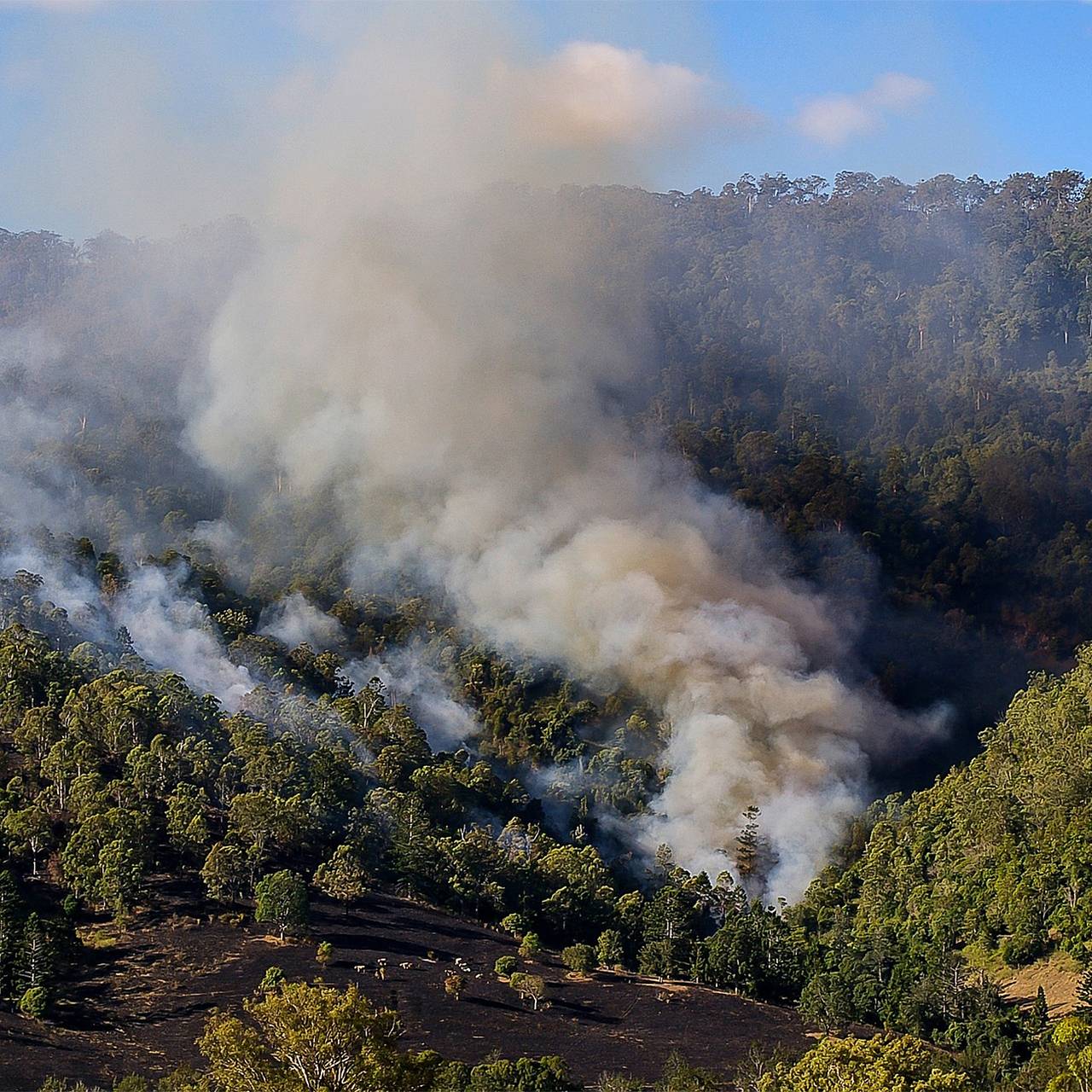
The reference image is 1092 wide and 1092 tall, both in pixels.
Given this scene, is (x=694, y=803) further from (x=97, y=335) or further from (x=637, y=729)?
(x=97, y=335)

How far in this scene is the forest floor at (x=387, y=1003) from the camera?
143 ft

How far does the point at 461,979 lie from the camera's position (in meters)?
50.6

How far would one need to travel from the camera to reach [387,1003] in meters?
47.6

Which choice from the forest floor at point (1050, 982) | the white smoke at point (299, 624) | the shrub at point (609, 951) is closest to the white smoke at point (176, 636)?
the white smoke at point (299, 624)

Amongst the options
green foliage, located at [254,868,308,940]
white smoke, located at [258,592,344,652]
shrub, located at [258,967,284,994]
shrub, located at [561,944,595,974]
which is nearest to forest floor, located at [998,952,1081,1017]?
shrub, located at [561,944,595,974]

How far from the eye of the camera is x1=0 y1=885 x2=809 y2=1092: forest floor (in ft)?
143

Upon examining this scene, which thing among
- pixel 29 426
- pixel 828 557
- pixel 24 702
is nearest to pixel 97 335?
pixel 29 426

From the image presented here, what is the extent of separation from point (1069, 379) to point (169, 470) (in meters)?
65.0

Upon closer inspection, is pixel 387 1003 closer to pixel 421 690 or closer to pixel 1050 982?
pixel 1050 982

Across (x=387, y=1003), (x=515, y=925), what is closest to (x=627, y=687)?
(x=515, y=925)

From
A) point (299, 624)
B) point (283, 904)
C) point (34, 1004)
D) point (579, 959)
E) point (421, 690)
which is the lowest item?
point (34, 1004)

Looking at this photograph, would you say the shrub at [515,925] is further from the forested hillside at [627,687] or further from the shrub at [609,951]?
the shrub at [609,951]

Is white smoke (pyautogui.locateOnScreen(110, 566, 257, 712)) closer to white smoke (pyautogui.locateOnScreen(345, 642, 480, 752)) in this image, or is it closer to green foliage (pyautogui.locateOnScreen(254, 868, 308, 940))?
white smoke (pyautogui.locateOnScreen(345, 642, 480, 752))

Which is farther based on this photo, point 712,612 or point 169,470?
point 169,470
